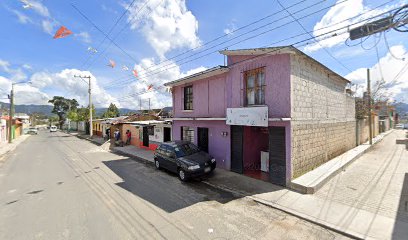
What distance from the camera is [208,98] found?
11805 mm

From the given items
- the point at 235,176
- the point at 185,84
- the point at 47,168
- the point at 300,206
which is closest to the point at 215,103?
the point at 185,84

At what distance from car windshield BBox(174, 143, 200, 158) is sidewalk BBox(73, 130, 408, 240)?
5.25ft

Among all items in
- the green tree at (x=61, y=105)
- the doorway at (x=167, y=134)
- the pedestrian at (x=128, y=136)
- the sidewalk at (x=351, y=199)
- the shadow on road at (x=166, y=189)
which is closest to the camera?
the sidewalk at (x=351, y=199)

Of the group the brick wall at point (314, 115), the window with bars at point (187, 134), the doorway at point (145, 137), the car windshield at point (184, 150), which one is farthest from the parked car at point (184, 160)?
the doorway at point (145, 137)

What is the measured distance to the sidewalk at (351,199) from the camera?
16.8 feet

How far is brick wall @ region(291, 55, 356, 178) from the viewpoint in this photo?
8.28 meters

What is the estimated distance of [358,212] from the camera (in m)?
5.82

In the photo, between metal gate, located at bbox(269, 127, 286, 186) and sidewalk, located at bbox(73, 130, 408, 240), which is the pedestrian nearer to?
Answer: sidewalk, located at bbox(73, 130, 408, 240)

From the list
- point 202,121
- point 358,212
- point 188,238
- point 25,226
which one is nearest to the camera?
point 188,238

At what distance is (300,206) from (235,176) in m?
3.57

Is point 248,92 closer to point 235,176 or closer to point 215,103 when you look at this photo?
point 215,103

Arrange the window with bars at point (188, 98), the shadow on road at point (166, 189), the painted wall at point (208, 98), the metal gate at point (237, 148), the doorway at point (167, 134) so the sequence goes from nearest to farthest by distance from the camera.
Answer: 1. the shadow on road at point (166, 189)
2. the metal gate at point (237, 148)
3. the painted wall at point (208, 98)
4. the window with bars at point (188, 98)
5. the doorway at point (167, 134)

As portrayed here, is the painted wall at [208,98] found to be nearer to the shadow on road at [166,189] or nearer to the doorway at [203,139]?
the doorway at [203,139]

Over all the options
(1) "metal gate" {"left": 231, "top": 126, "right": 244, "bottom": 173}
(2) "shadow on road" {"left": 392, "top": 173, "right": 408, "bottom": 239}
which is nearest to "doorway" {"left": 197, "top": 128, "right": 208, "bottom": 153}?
(1) "metal gate" {"left": 231, "top": 126, "right": 244, "bottom": 173}
